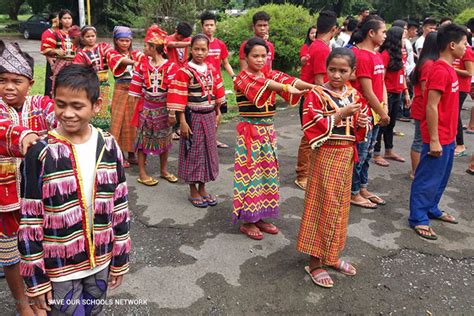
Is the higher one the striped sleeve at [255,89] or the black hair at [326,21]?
the black hair at [326,21]

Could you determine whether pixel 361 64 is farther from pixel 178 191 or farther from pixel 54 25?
pixel 54 25

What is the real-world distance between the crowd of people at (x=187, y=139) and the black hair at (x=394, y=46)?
18 mm

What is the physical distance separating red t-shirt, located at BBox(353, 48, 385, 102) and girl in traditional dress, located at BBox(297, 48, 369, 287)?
44.4 inches

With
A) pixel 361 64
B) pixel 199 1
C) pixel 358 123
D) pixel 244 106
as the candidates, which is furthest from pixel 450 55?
pixel 199 1

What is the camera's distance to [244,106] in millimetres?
3664

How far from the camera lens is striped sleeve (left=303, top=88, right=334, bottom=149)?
9.69 feet

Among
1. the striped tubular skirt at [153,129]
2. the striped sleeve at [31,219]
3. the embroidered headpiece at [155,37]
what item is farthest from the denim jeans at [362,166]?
the striped sleeve at [31,219]

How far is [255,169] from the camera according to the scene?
12.1 feet

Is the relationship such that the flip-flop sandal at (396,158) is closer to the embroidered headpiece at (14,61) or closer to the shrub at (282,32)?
the embroidered headpiece at (14,61)

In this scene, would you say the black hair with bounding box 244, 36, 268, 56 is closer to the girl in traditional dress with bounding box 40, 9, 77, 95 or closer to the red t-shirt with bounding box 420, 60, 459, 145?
the red t-shirt with bounding box 420, 60, 459, 145

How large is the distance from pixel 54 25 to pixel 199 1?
5.32 m

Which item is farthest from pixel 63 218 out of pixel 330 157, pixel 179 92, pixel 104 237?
pixel 179 92

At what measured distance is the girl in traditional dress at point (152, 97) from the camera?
468 cm

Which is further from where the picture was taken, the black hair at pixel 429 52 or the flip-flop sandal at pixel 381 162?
the flip-flop sandal at pixel 381 162
